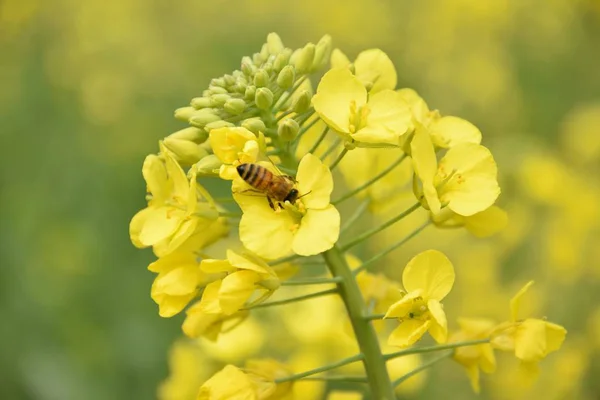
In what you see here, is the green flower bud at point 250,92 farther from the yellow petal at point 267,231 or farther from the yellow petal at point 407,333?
the yellow petal at point 407,333

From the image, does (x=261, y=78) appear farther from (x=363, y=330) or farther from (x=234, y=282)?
(x=363, y=330)

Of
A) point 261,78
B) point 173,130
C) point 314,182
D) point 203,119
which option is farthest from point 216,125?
point 173,130

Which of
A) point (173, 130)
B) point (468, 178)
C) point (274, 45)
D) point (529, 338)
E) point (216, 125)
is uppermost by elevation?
point (274, 45)

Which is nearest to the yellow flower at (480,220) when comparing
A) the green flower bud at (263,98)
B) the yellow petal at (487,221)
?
Result: the yellow petal at (487,221)

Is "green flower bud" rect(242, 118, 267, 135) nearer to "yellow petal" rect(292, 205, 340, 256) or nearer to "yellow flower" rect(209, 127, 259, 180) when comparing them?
"yellow flower" rect(209, 127, 259, 180)

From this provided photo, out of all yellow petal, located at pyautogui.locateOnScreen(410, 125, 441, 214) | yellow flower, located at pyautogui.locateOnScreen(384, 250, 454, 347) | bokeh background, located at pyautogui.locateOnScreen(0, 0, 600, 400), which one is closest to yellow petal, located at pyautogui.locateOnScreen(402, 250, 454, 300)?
yellow flower, located at pyautogui.locateOnScreen(384, 250, 454, 347)

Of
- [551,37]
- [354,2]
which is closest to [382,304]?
[551,37]

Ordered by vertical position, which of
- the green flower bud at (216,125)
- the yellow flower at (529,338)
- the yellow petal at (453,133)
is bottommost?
the yellow flower at (529,338)
